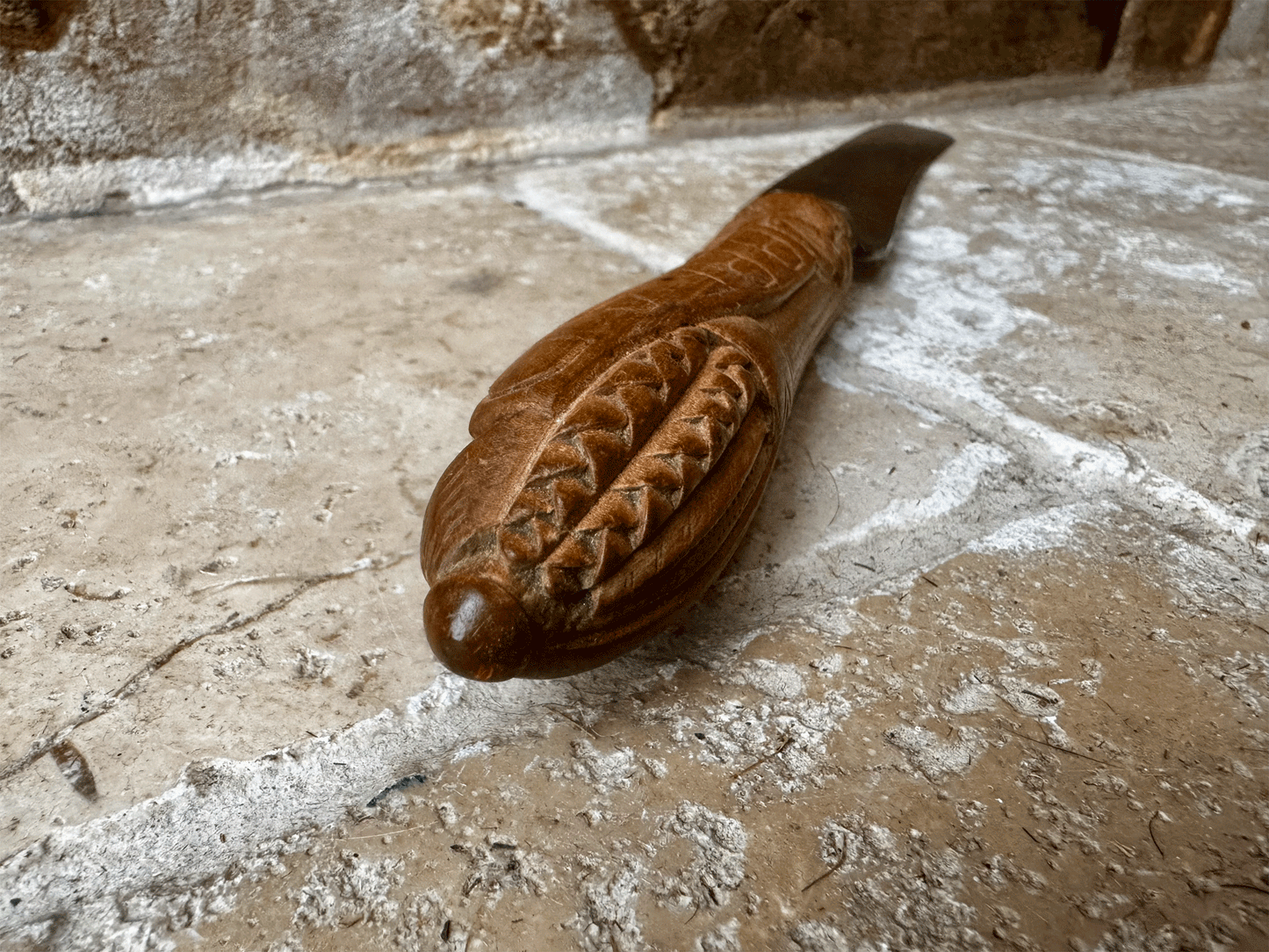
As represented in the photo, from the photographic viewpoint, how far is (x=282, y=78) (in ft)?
4.43

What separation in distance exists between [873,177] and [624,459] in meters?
0.96

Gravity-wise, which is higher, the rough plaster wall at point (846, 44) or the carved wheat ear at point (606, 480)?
the rough plaster wall at point (846, 44)

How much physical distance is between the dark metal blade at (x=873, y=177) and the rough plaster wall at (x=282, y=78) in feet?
1.43

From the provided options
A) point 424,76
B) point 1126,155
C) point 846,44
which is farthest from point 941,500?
point 846,44

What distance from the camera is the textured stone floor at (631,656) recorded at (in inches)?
21.0

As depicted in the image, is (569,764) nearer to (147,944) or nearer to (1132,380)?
(147,944)

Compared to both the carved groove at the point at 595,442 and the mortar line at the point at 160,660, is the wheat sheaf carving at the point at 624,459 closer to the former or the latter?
the carved groove at the point at 595,442

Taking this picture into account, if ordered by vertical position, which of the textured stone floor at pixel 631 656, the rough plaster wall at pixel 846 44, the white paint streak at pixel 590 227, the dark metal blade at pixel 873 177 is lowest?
the textured stone floor at pixel 631 656

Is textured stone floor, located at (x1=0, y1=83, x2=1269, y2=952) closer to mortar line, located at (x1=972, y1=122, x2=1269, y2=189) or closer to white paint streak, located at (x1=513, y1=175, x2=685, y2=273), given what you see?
white paint streak, located at (x1=513, y1=175, x2=685, y2=273)

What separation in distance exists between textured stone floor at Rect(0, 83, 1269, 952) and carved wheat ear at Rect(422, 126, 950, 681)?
108mm

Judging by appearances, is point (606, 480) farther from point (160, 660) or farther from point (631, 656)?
point (160, 660)

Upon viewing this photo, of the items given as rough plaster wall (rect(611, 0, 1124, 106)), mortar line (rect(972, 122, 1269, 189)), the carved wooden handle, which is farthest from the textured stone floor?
rough plaster wall (rect(611, 0, 1124, 106))

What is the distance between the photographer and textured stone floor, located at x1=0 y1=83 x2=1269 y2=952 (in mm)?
534

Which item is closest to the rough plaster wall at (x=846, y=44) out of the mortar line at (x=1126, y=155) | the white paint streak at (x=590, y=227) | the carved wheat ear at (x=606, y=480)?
the mortar line at (x=1126, y=155)
